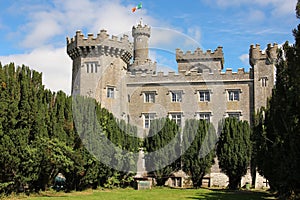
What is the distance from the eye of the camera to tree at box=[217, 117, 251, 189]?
28078mm

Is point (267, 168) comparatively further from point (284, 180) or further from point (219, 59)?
point (219, 59)

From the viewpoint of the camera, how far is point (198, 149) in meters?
29.0

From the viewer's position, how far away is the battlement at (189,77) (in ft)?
119

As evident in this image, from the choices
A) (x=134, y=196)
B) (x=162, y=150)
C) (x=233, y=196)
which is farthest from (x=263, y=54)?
(x=134, y=196)

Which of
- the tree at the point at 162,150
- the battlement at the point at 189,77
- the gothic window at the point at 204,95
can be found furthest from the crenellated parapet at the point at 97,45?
the tree at the point at 162,150

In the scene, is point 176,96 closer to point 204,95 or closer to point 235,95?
point 204,95

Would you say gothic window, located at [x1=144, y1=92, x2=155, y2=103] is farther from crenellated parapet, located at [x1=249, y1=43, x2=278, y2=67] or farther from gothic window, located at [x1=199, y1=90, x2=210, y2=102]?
crenellated parapet, located at [x1=249, y1=43, x2=278, y2=67]

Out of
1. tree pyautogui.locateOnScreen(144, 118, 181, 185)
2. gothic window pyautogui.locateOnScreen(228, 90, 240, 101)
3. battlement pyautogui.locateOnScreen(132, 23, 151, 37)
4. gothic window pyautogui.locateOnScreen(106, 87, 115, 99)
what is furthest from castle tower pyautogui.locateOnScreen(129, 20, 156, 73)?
tree pyautogui.locateOnScreen(144, 118, 181, 185)

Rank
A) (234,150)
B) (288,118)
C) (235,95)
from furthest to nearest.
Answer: (235,95) → (234,150) → (288,118)

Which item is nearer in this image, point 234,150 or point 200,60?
point 234,150

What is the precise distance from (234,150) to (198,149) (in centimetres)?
244

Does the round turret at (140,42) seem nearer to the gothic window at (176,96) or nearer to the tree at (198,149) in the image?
the gothic window at (176,96)

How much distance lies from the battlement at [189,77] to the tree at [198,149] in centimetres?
768

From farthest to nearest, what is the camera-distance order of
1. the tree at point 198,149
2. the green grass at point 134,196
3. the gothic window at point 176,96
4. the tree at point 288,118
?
the gothic window at point 176,96, the tree at point 198,149, the green grass at point 134,196, the tree at point 288,118
